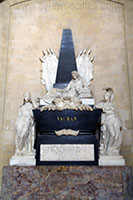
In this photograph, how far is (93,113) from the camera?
6715 millimetres

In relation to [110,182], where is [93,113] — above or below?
above

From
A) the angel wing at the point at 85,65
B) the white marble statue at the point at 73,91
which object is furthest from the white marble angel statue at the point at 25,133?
the angel wing at the point at 85,65

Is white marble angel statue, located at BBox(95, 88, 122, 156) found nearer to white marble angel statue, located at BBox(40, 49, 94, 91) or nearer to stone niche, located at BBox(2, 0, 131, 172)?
stone niche, located at BBox(2, 0, 131, 172)

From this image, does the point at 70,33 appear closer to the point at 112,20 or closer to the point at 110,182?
the point at 112,20

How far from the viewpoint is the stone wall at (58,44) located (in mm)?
8750

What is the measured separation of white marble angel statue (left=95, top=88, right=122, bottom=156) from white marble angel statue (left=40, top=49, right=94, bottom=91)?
7.03 ft

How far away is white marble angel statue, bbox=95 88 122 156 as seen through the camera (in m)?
6.69

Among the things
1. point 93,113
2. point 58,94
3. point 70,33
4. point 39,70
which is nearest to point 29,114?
point 58,94

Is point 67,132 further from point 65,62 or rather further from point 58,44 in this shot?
point 58,44

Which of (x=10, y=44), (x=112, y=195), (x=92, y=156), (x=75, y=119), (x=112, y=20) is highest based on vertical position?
(x=112, y=20)

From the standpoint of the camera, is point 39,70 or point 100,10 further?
point 100,10

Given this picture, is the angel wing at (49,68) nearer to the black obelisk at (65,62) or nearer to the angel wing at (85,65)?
the black obelisk at (65,62)

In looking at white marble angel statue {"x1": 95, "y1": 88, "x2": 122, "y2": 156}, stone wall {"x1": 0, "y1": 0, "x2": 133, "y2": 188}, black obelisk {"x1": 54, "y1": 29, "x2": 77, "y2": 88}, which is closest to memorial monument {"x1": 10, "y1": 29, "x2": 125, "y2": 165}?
white marble angel statue {"x1": 95, "y1": 88, "x2": 122, "y2": 156}

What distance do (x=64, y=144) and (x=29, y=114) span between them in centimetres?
127
